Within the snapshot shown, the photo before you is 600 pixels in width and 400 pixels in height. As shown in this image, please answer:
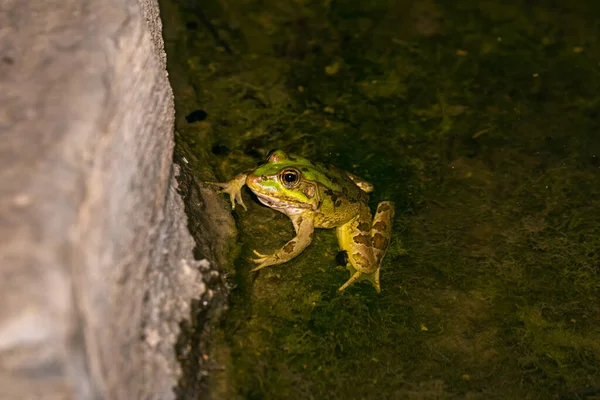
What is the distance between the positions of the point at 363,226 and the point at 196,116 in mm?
1374

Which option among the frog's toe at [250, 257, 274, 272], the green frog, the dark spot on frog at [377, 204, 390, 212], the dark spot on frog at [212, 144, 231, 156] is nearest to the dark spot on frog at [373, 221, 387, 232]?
the green frog

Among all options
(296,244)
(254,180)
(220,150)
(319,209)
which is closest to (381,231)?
(319,209)

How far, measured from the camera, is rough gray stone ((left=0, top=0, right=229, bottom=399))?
1.69m

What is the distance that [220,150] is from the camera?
385 centimetres

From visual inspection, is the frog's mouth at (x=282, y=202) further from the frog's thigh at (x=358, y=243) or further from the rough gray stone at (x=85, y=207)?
the rough gray stone at (x=85, y=207)

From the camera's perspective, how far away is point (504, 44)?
4938 millimetres

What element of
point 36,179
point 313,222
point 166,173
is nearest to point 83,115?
point 36,179

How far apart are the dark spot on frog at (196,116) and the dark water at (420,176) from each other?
0.01 meters

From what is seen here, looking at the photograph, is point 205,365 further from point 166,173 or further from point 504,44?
point 504,44

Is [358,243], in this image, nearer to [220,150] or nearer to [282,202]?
[282,202]

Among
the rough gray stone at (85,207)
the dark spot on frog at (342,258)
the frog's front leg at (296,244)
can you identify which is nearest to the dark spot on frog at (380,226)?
the dark spot on frog at (342,258)

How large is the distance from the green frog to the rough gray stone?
709 mm

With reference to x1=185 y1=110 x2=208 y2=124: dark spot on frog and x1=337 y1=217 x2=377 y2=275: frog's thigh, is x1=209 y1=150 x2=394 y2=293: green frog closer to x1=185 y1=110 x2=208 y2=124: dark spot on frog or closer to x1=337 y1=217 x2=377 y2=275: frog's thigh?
x1=337 y1=217 x2=377 y2=275: frog's thigh

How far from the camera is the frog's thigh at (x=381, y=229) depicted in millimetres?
3295
